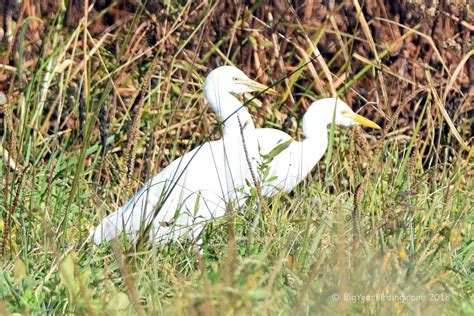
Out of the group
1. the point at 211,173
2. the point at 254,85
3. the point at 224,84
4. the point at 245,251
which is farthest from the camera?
the point at 254,85

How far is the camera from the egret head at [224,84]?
446 cm

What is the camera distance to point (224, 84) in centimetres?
449

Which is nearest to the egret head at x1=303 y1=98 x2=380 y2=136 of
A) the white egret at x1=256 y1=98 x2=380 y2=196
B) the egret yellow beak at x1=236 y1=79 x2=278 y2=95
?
the white egret at x1=256 y1=98 x2=380 y2=196

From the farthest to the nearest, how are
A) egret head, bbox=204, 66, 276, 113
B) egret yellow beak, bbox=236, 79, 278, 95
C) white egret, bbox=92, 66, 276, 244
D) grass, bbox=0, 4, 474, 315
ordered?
egret yellow beak, bbox=236, 79, 278, 95 < egret head, bbox=204, 66, 276, 113 < white egret, bbox=92, 66, 276, 244 < grass, bbox=0, 4, 474, 315

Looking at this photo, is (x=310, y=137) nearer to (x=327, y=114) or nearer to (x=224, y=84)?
(x=327, y=114)

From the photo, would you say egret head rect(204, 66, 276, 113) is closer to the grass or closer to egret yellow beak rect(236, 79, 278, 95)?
egret yellow beak rect(236, 79, 278, 95)

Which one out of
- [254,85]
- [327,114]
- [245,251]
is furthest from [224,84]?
[245,251]

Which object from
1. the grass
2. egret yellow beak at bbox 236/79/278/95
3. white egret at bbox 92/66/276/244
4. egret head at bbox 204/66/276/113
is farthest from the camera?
egret yellow beak at bbox 236/79/278/95

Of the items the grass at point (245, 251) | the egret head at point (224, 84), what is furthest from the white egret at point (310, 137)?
the egret head at point (224, 84)

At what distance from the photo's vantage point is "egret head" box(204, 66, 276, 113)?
4.46 m

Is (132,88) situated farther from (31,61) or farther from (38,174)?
(38,174)

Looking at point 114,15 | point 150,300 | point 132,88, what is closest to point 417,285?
point 150,300

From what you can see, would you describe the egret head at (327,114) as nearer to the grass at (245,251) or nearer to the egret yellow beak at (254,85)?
the grass at (245,251)

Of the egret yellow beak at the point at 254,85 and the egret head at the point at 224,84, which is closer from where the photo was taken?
the egret head at the point at 224,84
